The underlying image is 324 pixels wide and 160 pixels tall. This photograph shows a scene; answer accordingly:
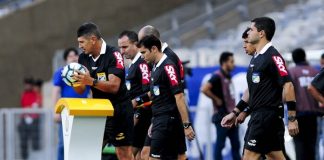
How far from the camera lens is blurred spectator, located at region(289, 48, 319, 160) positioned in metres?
16.6

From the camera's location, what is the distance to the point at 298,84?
54.6 ft

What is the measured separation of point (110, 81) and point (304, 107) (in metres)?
4.54

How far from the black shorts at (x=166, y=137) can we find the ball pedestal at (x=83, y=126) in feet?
4.32

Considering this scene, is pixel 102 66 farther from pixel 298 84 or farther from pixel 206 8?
pixel 206 8

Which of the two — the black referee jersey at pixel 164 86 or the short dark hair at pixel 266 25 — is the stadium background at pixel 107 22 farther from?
the short dark hair at pixel 266 25

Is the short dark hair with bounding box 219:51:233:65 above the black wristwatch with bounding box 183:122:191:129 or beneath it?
above

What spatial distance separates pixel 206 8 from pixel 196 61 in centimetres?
644

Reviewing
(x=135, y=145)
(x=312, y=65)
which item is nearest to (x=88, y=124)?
(x=135, y=145)

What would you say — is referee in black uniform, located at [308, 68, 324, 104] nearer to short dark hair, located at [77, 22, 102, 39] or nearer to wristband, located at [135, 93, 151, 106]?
wristband, located at [135, 93, 151, 106]

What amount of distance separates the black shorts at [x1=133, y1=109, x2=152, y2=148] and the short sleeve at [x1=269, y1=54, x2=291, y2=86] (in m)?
3.16

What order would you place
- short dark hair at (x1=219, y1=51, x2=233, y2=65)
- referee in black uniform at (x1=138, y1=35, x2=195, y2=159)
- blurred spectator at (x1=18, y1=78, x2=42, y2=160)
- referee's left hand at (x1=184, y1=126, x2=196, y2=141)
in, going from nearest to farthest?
referee's left hand at (x1=184, y1=126, x2=196, y2=141) < referee in black uniform at (x1=138, y1=35, x2=195, y2=159) < short dark hair at (x1=219, y1=51, x2=233, y2=65) < blurred spectator at (x1=18, y1=78, x2=42, y2=160)

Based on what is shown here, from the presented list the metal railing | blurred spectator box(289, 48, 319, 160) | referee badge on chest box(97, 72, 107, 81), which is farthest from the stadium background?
referee badge on chest box(97, 72, 107, 81)

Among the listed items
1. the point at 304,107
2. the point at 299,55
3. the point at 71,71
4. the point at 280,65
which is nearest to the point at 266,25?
the point at 280,65

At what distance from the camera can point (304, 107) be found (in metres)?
16.6
